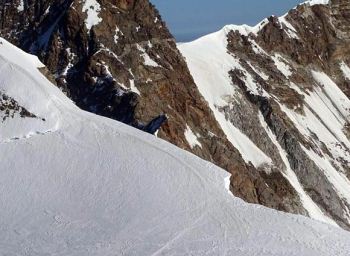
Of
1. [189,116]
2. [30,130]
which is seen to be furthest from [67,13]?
[30,130]

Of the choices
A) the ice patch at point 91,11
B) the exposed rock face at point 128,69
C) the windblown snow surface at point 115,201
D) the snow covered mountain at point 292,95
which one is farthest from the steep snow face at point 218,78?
the windblown snow surface at point 115,201

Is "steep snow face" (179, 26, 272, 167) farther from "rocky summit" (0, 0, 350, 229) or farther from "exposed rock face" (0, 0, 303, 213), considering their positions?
"exposed rock face" (0, 0, 303, 213)

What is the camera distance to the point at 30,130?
112ft

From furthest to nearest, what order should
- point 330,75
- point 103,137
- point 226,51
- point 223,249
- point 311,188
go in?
point 330,75 < point 226,51 < point 311,188 < point 103,137 < point 223,249

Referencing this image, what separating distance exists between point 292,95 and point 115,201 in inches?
2758

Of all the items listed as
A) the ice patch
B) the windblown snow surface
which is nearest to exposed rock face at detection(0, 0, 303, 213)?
the ice patch

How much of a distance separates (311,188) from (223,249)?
5597 centimetres

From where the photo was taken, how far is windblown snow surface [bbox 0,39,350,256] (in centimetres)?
2725

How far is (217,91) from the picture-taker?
89062 millimetres

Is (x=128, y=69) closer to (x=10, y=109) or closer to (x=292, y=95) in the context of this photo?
(x=292, y=95)

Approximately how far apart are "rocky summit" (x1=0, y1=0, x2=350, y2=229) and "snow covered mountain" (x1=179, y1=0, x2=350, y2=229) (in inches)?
7.2

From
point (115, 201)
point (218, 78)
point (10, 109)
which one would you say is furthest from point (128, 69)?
point (115, 201)

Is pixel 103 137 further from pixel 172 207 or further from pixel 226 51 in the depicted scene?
pixel 226 51

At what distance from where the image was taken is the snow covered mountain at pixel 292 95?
3206 inches
